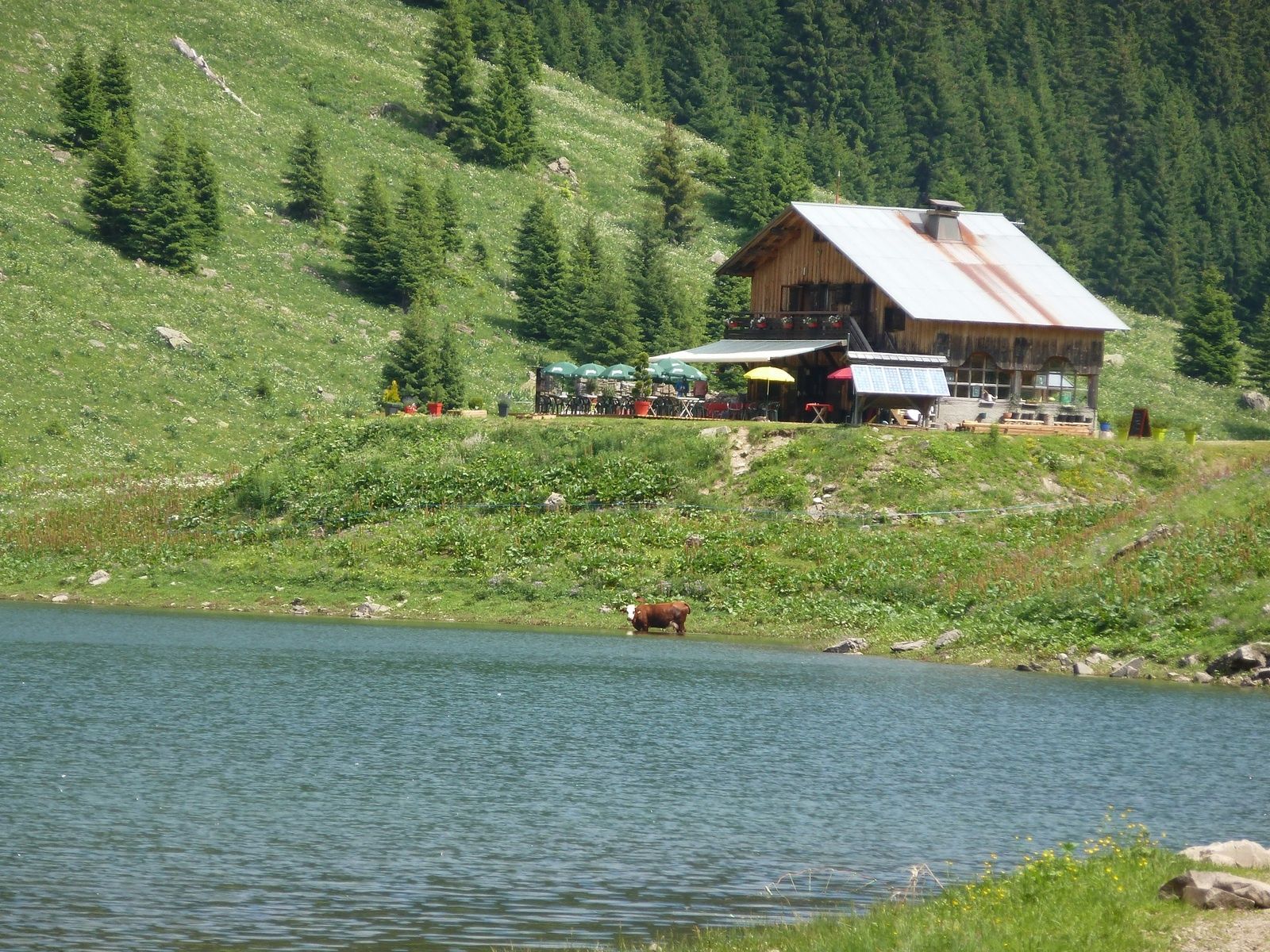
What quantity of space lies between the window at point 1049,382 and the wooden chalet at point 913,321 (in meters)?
0.05

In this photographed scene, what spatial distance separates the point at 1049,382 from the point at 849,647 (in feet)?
94.8

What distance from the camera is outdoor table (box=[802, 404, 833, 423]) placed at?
64.6 metres

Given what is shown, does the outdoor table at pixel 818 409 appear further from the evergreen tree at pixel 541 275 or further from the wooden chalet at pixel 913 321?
the evergreen tree at pixel 541 275

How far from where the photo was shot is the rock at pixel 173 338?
3352 inches

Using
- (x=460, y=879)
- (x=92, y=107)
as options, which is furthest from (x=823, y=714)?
(x=92, y=107)

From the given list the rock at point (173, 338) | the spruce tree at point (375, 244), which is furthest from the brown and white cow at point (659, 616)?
the spruce tree at point (375, 244)

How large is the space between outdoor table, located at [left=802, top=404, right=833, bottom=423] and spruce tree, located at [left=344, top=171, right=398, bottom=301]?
4290 centimetres

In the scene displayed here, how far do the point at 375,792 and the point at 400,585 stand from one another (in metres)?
26.9

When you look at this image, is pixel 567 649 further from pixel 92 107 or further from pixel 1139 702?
pixel 92 107

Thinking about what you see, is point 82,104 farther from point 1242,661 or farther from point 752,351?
point 1242,661

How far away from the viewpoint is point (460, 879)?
62.8 ft

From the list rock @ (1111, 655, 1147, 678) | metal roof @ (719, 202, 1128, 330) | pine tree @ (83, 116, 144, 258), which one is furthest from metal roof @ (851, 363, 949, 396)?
pine tree @ (83, 116, 144, 258)

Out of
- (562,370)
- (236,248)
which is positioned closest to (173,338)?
(236,248)

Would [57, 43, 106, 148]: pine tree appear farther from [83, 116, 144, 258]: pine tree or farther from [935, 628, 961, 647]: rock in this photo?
[935, 628, 961, 647]: rock
